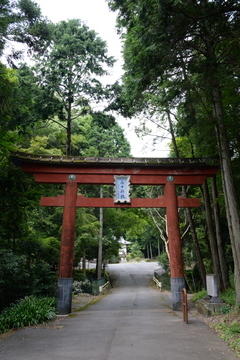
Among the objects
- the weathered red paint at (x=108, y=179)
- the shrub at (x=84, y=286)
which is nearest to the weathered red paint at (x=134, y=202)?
the weathered red paint at (x=108, y=179)

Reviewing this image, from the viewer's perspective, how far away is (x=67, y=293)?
8.30m

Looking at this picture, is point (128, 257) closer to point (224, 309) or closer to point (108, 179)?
point (108, 179)

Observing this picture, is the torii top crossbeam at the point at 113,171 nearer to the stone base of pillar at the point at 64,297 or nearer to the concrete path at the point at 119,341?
the stone base of pillar at the point at 64,297

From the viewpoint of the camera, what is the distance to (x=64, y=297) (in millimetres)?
8258

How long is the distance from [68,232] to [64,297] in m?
2.13

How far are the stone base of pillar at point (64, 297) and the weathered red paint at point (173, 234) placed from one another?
3.65 meters

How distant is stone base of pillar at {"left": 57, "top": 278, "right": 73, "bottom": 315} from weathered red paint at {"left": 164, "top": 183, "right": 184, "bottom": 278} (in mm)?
3652

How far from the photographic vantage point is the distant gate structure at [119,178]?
905 centimetres

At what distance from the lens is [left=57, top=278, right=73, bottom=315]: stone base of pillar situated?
8.17 m

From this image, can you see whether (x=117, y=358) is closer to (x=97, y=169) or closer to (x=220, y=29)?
(x=97, y=169)

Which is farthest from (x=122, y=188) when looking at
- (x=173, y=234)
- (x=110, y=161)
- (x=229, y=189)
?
(x=229, y=189)

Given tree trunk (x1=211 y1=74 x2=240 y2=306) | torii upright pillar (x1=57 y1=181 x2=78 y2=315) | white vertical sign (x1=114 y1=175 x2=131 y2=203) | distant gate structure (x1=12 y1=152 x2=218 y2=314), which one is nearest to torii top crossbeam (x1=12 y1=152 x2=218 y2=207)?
distant gate structure (x1=12 y1=152 x2=218 y2=314)

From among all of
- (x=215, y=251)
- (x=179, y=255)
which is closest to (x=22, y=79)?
(x=179, y=255)

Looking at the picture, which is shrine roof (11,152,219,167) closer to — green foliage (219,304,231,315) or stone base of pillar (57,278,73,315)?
stone base of pillar (57,278,73,315)
